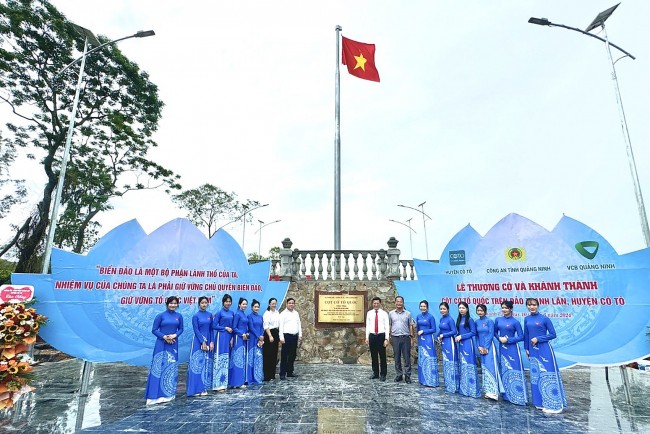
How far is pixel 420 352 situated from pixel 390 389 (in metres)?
0.91

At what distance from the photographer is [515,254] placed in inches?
233

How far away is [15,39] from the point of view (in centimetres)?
1152

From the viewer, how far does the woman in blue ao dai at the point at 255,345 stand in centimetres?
574

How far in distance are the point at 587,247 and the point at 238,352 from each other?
616cm

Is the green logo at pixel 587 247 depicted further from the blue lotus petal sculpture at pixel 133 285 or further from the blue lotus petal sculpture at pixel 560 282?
the blue lotus petal sculpture at pixel 133 285

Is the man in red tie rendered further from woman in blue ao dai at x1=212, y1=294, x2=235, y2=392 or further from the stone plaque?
woman in blue ao dai at x1=212, y1=294, x2=235, y2=392

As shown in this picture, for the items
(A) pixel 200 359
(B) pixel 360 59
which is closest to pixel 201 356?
(A) pixel 200 359

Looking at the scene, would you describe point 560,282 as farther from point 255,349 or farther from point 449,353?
point 255,349

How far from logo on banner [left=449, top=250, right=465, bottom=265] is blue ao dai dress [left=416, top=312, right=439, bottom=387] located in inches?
49.0

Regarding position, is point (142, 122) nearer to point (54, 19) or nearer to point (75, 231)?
point (54, 19)

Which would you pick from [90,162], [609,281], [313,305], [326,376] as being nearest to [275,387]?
[326,376]

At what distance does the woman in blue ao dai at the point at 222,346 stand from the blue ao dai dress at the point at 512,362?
4.28 metres

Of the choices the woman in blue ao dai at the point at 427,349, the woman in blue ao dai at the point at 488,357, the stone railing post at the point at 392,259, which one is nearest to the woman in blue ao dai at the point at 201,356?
the woman in blue ao dai at the point at 427,349

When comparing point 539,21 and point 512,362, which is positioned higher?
point 539,21
